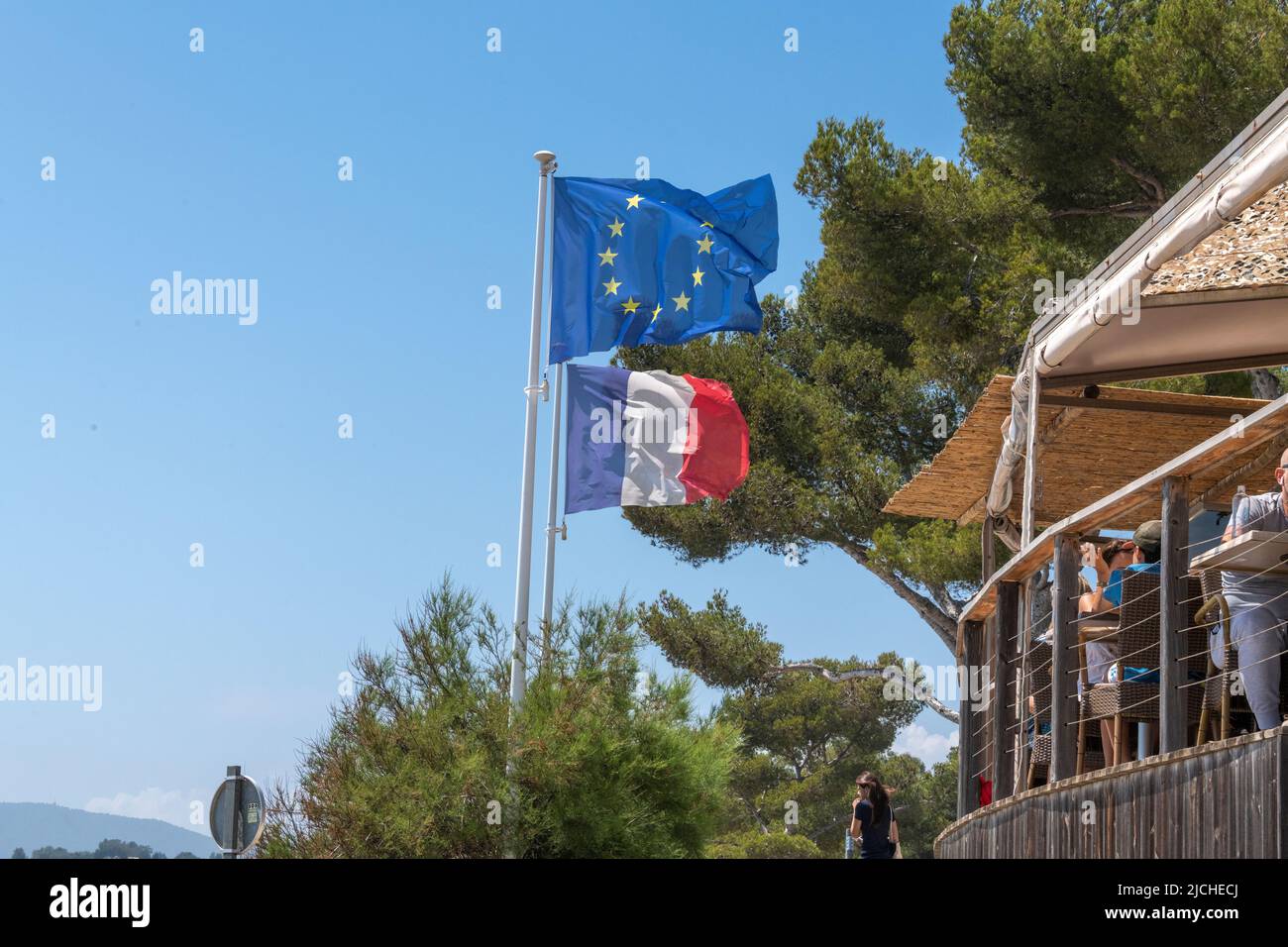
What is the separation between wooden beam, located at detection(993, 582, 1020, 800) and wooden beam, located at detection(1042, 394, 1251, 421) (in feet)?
8.49

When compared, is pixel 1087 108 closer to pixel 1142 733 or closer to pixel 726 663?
pixel 726 663

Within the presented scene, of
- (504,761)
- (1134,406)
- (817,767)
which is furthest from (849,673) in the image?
(1134,406)

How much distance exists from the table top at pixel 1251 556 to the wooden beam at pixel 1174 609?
0.28 feet

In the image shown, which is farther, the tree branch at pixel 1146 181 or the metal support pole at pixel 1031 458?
the tree branch at pixel 1146 181

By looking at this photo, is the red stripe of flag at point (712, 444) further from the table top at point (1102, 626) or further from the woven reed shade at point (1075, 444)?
the table top at point (1102, 626)

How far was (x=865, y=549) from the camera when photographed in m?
25.1

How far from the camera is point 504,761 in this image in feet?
43.1

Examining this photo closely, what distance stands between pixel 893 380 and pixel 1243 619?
65.3 ft

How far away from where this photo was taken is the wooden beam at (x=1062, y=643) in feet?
20.5

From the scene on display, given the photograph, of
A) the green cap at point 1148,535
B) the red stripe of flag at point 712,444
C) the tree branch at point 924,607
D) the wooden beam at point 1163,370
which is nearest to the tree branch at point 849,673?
the tree branch at point 924,607

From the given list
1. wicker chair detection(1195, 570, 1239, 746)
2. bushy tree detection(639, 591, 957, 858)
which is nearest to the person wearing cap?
wicker chair detection(1195, 570, 1239, 746)

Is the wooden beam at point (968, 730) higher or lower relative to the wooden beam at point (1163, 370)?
lower

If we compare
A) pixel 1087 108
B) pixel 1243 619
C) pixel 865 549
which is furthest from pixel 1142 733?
pixel 865 549

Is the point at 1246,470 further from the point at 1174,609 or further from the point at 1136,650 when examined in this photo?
the point at 1136,650
